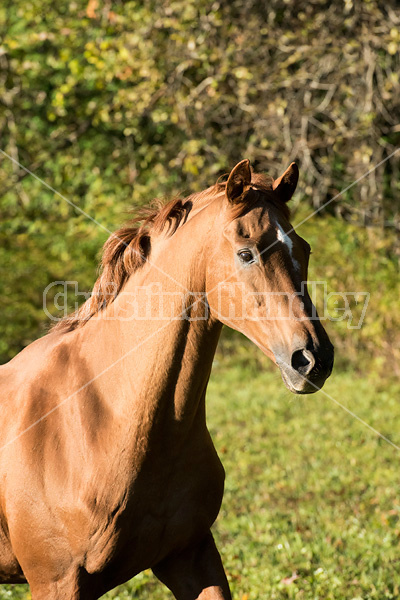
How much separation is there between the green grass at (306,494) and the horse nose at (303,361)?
0.62m

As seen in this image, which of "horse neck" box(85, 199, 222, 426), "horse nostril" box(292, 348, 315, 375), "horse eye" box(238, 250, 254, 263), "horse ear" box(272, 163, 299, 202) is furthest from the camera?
"horse ear" box(272, 163, 299, 202)

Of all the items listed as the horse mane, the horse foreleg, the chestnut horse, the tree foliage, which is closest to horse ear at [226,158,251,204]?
the chestnut horse

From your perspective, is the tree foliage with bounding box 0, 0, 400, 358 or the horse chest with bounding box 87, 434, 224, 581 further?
the tree foliage with bounding box 0, 0, 400, 358

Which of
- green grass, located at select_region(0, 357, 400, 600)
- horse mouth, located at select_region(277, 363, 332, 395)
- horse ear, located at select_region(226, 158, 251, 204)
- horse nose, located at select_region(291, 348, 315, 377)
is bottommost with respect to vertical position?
green grass, located at select_region(0, 357, 400, 600)

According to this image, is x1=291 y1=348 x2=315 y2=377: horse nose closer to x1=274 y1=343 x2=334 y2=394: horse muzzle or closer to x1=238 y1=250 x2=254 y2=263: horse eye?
x1=274 y1=343 x2=334 y2=394: horse muzzle

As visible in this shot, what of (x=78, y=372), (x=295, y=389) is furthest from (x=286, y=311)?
(x=78, y=372)

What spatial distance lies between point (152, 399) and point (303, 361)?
0.67 m

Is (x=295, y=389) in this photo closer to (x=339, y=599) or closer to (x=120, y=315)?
(x=120, y=315)

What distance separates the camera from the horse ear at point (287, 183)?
2863 mm

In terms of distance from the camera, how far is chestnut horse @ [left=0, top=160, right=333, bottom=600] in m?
2.60

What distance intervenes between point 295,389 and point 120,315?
0.85 metres

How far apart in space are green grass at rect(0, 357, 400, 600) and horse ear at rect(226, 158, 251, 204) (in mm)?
985

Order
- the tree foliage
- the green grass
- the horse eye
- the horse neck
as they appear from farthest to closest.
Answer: the tree foliage < the green grass < the horse neck < the horse eye

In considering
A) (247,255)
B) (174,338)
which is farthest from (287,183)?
(174,338)
